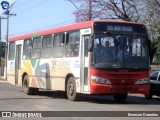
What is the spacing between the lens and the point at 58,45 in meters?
20.4

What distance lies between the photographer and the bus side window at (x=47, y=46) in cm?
2125

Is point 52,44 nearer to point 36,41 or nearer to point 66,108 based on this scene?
point 36,41

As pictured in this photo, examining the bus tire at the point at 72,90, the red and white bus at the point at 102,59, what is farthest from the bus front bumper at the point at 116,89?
the bus tire at the point at 72,90

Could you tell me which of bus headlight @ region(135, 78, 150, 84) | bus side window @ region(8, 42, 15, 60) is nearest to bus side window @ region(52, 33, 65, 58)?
bus headlight @ region(135, 78, 150, 84)

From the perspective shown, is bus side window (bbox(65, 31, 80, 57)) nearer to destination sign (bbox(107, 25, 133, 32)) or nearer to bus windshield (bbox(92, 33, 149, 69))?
bus windshield (bbox(92, 33, 149, 69))

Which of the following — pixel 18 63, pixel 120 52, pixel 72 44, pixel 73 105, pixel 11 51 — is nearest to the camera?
pixel 73 105

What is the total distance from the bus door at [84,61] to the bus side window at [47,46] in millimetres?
3265

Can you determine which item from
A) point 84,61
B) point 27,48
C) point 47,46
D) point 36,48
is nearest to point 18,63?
point 27,48

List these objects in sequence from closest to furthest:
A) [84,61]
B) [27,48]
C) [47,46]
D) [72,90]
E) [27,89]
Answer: [84,61] < [72,90] < [47,46] < [27,89] < [27,48]

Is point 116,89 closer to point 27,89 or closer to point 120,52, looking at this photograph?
point 120,52

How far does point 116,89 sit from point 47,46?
208 inches

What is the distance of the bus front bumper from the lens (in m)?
17.2

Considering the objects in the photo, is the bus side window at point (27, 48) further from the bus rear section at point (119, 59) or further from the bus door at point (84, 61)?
the bus rear section at point (119, 59)

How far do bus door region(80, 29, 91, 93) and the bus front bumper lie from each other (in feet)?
1.85
